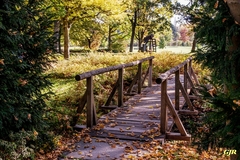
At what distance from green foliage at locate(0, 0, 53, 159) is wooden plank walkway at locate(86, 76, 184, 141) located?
1605 millimetres

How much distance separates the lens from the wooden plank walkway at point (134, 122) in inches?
202

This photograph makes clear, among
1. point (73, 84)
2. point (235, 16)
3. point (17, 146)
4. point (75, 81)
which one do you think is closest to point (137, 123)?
point (17, 146)

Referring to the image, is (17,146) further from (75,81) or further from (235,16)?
(75,81)

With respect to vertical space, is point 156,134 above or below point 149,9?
below

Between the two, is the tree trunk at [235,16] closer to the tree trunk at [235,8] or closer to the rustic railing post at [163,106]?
the tree trunk at [235,8]

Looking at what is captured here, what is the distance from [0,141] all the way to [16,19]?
1569 millimetres

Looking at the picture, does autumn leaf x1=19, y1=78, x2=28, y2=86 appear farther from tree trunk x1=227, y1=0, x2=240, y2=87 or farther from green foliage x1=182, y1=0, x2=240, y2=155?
tree trunk x1=227, y1=0, x2=240, y2=87

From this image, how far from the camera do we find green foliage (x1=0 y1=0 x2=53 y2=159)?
3.44 m

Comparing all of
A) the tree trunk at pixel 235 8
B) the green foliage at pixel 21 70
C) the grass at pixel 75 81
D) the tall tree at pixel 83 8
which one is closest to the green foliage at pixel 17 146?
the green foliage at pixel 21 70

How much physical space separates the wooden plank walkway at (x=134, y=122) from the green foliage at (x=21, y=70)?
1605 millimetres

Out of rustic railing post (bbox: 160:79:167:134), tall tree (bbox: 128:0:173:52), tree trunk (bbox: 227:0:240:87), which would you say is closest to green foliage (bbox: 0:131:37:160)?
rustic railing post (bbox: 160:79:167:134)

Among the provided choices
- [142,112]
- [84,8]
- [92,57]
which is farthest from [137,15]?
[142,112]

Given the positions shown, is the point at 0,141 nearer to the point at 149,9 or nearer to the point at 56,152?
the point at 56,152

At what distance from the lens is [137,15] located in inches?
1220
